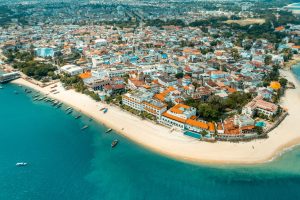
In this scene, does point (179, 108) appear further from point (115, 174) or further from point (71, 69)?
point (71, 69)

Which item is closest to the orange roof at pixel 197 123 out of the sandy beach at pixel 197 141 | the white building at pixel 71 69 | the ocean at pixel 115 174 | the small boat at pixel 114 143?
the sandy beach at pixel 197 141

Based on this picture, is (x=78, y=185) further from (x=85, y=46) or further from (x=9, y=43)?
(x=9, y=43)

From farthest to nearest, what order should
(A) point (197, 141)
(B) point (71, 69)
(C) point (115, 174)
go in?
(B) point (71, 69), (A) point (197, 141), (C) point (115, 174)

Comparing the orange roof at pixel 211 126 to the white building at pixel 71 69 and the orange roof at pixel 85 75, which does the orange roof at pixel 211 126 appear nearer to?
the orange roof at pixel 85 75

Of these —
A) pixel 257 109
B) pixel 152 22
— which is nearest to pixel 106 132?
pixel 257 109

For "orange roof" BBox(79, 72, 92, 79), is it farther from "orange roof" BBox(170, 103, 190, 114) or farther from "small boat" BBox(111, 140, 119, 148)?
"small boat" BBox(111, 140, 119, 148)

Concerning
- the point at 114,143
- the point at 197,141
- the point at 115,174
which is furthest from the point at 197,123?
the point at 115,174
